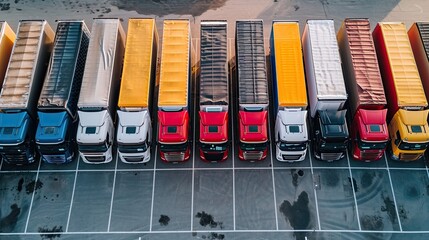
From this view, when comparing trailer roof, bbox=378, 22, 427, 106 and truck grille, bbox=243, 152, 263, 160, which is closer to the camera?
trailer roof, bbox=378, 22, 427, 106

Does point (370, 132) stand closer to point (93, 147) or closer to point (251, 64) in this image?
point (251, 64)

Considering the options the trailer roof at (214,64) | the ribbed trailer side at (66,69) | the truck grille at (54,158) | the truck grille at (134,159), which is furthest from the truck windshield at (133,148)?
the trailer roof at (214,64)

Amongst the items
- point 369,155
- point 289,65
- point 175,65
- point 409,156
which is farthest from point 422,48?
point 175,65

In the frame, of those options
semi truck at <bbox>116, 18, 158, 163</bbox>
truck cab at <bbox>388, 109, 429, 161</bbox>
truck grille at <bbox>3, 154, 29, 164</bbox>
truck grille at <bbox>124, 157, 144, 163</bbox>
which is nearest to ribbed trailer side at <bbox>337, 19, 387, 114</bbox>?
truck cab at <bbox>388, 109, 429, 161</bbox>

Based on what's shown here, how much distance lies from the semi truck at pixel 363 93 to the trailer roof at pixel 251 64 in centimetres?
617

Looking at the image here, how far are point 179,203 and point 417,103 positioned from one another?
667 inches

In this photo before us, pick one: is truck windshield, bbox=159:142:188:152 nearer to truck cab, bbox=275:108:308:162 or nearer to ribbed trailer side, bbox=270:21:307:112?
truck cab, bbox=275:108:308:162

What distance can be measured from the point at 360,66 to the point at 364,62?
0.49 meters

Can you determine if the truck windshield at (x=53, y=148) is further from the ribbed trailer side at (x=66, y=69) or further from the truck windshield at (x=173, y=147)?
the truck windshield at (x=173, y=147)

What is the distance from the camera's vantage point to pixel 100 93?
27.1 meters

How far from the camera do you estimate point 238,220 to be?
2623 cm

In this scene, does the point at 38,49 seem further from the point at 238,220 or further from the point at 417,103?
the point at 417,103

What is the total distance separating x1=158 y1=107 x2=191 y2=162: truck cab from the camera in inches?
1023

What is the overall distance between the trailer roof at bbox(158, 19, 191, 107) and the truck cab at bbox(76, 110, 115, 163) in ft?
12.7
